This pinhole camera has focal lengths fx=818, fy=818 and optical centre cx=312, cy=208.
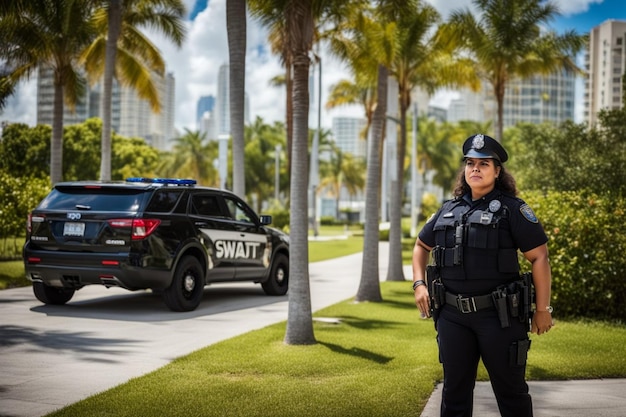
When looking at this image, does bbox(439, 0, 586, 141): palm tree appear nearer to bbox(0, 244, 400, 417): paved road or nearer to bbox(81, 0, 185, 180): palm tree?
bbox(81, 0, 185, 180): palm tree

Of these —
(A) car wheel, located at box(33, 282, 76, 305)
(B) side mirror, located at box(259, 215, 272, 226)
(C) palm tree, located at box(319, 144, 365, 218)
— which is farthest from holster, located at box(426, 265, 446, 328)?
(C) palm tree, located at box(319, 144, 365, 218)

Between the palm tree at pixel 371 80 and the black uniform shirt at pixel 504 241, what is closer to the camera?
the black uniform shirt at pixel 504 241

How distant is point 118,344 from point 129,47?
17.6 meters

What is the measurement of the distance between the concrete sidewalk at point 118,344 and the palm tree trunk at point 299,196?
101 cm

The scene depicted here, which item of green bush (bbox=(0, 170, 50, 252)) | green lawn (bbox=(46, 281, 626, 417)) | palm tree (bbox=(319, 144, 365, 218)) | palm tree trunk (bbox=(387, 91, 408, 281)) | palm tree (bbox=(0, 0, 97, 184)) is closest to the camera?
green lawn (bbox=(46, 281, 626, 417))

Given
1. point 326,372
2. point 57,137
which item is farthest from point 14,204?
point 326,372

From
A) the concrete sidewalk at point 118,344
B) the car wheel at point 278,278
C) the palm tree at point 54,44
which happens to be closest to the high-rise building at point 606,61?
the palm tree at point 54,44

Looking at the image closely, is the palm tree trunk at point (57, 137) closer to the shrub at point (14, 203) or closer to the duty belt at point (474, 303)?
the shrub at point (14, 203)

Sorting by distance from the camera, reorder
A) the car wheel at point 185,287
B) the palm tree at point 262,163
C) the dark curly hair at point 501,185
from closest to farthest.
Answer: the dark curly hair at point 501,185 → the car wheel at point 185,287 → the palm tree at point 262,163

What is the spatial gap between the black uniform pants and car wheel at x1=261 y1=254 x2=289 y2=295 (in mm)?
9449

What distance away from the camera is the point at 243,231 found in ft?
42.8

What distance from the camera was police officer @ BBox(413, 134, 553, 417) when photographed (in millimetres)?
4590

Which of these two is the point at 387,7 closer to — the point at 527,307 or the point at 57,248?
the point at 57,248

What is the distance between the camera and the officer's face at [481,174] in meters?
4.82
